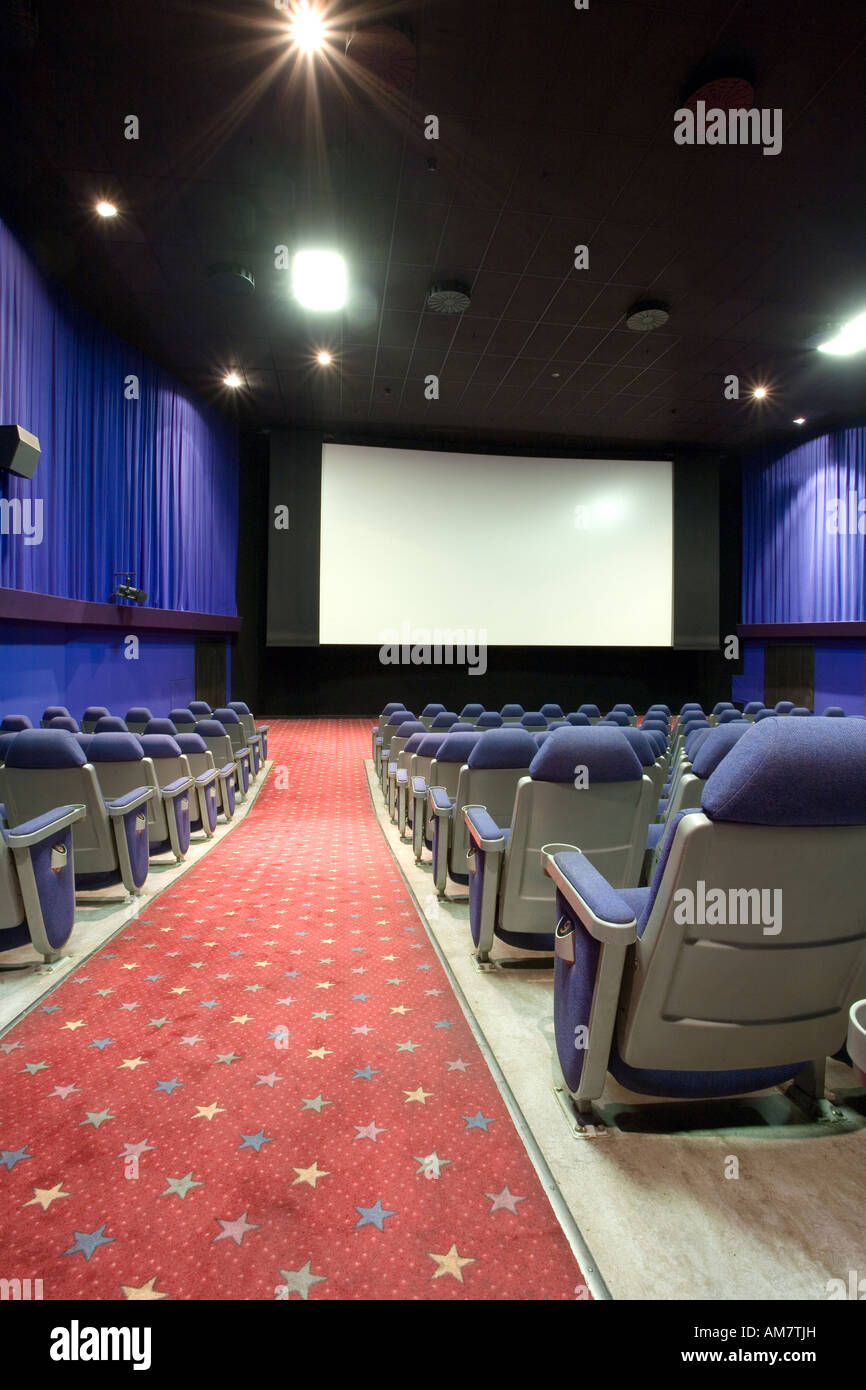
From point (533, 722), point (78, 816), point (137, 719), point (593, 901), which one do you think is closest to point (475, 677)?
point (533, 722)

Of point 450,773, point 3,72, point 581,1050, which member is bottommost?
point 581,1050

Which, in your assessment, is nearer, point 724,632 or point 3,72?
point 3,72

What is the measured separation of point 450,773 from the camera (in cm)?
410

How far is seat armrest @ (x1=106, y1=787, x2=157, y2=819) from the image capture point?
10.7 feet

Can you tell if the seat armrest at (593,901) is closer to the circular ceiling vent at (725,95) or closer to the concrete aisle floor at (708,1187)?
the concrete aisle floor at (708,1187)

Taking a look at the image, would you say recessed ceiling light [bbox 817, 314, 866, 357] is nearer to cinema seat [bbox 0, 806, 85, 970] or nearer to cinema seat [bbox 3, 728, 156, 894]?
cinema seat [bbox 3, 728, 156, 894]

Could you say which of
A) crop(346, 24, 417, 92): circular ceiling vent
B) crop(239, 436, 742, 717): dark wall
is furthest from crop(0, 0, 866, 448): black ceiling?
crop(239, 436, 742, 717): dark wall

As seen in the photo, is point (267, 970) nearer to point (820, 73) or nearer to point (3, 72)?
point (3, 72)

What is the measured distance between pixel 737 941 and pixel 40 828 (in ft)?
7.50

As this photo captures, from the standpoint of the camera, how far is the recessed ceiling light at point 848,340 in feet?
27.8

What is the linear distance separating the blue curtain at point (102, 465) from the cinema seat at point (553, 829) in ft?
18.9

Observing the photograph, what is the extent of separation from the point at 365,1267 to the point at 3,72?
6.95 m

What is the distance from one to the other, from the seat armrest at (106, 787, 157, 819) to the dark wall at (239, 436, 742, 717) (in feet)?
30.1

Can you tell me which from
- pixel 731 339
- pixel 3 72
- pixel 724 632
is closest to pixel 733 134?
pixel 731 339
